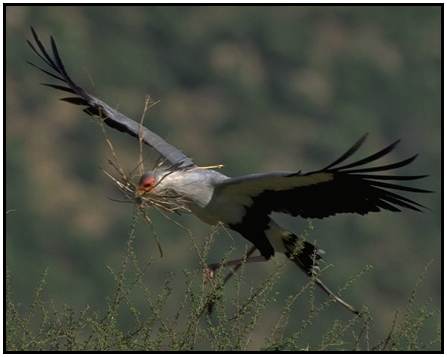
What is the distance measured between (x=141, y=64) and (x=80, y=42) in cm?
290

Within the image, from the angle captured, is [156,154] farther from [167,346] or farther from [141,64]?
[141,64]

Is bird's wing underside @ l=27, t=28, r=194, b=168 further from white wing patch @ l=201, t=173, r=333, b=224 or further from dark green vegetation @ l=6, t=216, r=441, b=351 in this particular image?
dark green vegetation @ l=6, t=216, r=441, b=351

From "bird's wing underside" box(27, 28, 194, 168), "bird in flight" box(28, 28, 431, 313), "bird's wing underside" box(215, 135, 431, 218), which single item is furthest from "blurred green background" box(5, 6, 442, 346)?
"bird's wing underside" box(215, 135, 431, 218)

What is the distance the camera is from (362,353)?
7066 mm

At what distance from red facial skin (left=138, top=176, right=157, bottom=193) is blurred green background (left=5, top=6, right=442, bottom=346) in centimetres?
2879

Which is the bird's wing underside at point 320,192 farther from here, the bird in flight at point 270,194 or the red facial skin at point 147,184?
the red facial skin at point 147,184

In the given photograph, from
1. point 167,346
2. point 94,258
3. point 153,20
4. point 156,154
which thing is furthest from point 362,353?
point 153,20

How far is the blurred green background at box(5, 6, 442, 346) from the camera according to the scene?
46.6 m

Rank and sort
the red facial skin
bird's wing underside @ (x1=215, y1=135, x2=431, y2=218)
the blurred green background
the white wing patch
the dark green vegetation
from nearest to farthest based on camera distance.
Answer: the dark green vegetation, bird's wing underside @ (x1=215, y1=135, x2=431, y2=218), the red facial skin, the white wing patch, the blurred green background

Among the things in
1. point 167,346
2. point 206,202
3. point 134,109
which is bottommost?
point 134,109

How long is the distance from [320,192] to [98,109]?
2482 mm

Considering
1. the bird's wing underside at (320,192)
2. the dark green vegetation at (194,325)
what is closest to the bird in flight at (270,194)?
the bird's wing underside at (320,192)

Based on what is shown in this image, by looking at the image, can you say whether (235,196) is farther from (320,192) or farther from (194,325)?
(194,325)

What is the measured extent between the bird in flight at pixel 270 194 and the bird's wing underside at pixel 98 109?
11 millimetres
